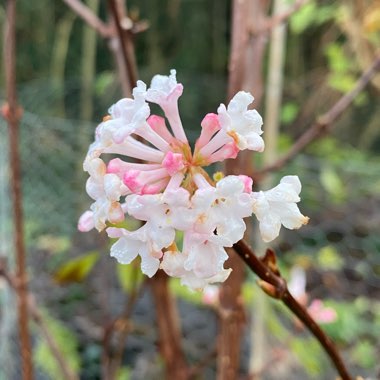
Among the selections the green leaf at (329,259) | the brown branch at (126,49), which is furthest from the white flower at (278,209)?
the green leaf at (329,259)

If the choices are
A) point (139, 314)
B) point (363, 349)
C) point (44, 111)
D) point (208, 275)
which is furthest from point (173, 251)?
point (44, 111)

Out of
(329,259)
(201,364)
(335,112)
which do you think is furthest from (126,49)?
(329,259)

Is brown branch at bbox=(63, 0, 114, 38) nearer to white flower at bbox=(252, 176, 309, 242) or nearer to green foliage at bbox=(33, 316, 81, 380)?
white flower at bbox=(252, 176, 309, 242)

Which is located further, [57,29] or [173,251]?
[57,29]

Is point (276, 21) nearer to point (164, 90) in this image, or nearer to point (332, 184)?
point (164, 90)

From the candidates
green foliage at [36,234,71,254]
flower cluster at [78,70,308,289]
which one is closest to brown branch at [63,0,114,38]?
flower cluster at [78,70,308,289]

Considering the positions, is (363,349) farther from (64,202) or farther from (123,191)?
(123,191)

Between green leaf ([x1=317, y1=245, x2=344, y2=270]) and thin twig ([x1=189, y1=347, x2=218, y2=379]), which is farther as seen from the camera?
green leaf ([x1=317, y1=245, x2=344, y2=270])
